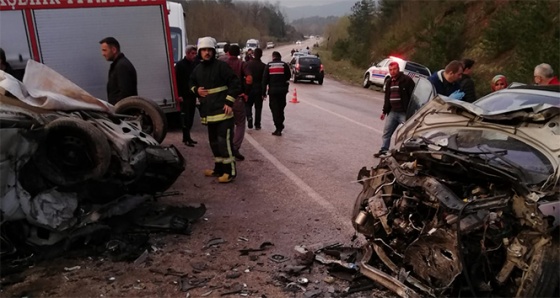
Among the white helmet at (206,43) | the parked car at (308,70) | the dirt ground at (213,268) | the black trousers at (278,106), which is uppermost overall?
the white helmet at (206,43)

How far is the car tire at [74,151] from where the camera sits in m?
4.10

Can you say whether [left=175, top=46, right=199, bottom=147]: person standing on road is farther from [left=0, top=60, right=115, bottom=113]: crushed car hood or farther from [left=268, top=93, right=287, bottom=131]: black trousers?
[left=0, top=60, right=115, bottom=113]: crushed car hood

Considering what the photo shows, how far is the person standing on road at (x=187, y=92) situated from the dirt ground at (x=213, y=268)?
3562 mm

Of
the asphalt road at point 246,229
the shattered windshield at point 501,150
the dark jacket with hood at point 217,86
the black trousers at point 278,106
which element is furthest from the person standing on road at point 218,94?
the black trousers at point 278,106

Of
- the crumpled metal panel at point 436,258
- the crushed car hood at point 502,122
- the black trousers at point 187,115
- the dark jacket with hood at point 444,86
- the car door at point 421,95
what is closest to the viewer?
the crumpled metal panel at point 436,258

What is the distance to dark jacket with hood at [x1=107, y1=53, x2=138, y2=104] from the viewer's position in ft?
20.6

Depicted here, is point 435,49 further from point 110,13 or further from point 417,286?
point 417,286

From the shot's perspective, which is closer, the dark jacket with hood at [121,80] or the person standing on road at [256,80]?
the dark jacket with hood at [121,80]

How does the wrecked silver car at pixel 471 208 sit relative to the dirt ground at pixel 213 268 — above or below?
above

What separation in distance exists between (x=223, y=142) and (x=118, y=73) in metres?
1.58

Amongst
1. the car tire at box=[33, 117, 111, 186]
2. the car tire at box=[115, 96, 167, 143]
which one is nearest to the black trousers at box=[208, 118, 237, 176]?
the car tire at box=[115, 96, 167, 143]

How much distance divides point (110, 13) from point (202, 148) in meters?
2.61

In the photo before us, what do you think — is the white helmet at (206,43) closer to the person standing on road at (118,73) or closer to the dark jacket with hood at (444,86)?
the person standing on road at (118,73)

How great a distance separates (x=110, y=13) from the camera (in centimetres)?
802
